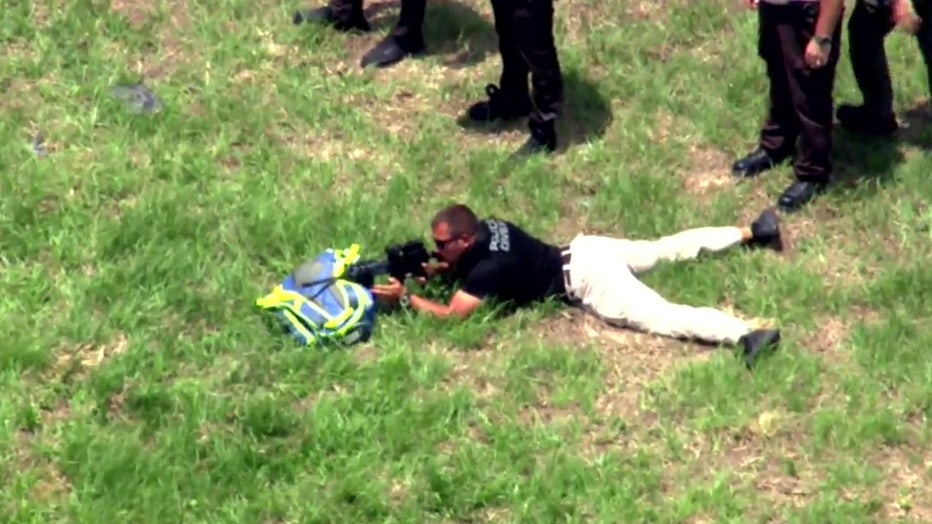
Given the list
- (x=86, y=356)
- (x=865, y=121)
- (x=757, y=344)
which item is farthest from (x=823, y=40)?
(x=86, y=356)

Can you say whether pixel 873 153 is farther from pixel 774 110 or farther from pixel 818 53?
pixel 818 53

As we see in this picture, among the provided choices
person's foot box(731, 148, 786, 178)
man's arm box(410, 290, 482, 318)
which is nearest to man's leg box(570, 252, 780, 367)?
man's arm box(410, 290, 482, 318)

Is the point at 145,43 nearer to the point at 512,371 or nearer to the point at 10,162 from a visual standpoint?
the point at 10,162

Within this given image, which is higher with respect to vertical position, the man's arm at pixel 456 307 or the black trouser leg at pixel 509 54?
the black trouser leg at pixel 509 54

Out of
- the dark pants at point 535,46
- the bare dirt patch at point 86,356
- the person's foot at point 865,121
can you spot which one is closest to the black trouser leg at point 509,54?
the dark pants at point 535,46

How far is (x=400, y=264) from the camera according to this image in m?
8.02

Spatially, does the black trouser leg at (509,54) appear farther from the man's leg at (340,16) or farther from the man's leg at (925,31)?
the man's leg at (925,31)

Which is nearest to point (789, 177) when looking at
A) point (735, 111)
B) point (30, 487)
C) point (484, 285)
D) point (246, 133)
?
point (735, 111)

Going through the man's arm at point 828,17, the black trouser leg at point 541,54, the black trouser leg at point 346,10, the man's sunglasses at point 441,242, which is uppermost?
the man's arm at point 828,17

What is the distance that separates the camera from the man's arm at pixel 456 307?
786 centimetres

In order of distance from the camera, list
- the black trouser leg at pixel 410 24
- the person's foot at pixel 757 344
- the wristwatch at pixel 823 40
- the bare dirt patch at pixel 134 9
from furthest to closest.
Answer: the bare dirt patch at pixel 134 9 → the black trouser leg at pixel 410 24 → the wristwatch at pixel 823 40 → the person's foot at pixel 757 344

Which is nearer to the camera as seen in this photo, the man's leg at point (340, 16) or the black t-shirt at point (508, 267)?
the black t-shirt at point (508, 267)

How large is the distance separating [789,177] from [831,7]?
120 cm

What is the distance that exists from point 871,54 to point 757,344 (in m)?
2.24
